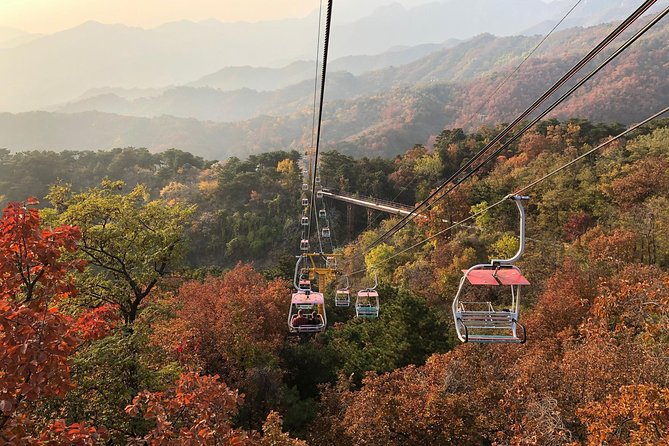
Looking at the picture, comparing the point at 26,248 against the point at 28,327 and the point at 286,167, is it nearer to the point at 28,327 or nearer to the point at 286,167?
the point at 28,327

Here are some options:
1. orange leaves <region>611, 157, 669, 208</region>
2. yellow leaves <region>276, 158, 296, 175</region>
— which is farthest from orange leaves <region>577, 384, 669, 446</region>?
yellow leaves <region>276, 158, 296, 175</region>

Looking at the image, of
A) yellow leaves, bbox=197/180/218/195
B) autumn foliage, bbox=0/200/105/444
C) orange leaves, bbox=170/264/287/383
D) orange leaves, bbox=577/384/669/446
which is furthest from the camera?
yellow leaves, bbox=197/180/218/195

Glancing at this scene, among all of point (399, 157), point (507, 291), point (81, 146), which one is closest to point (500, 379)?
point (507, 291)

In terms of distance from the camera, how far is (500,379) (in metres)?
12.8

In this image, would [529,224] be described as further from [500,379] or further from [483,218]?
[500,379]

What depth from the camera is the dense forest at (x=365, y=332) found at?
15.6 ft

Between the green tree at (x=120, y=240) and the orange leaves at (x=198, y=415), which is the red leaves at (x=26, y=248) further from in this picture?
the green tree at (x=120, y=240)

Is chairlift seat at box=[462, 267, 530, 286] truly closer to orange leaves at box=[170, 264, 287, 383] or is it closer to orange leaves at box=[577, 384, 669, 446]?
orange leaves at box=[577, 384, 669, 446]

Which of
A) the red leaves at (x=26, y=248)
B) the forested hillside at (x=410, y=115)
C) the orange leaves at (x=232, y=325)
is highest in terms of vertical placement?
the forested hillside at (x=410, y=115)

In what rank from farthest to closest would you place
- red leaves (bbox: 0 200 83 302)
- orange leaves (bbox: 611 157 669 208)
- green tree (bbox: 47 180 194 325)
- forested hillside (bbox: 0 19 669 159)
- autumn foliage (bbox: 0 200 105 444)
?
forested hillside (bbox: 0 19 669 159) < orange leaves (bbox: 611 157 669 208) < green tree (bbox: 47 180 194 325) < red leaves (bbox: 0 200 83 302) < autumn foliage (bbox: 0 200 105 444)

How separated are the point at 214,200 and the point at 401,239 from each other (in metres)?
34.1

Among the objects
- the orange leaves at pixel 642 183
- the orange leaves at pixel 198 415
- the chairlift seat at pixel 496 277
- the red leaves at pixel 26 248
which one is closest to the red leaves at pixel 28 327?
the red leaves at pixel 26 248

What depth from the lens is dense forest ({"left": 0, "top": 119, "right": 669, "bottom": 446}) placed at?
4758mm

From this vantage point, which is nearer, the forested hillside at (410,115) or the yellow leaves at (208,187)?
the yellow leaves at (208,187)
